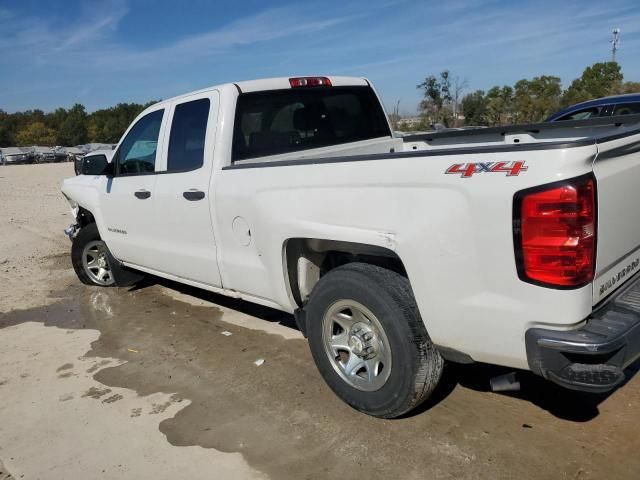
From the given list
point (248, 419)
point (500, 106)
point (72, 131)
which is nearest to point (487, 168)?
point (248, 419)

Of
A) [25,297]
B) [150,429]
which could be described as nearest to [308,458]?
[150,429]

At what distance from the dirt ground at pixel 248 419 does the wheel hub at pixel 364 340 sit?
17.4 inches

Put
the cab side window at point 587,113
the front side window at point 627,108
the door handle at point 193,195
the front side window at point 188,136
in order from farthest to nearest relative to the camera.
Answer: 1. the cab side window at point 587,113
2. the front side window at point 627,108
3. the front side window at point 188,136
4. the door handle at point 193,195

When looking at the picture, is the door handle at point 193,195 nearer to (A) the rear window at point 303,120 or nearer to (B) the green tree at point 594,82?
(A) the rear window at point 303,120

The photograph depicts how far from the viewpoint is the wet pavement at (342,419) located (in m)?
2.87

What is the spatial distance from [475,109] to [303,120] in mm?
38818

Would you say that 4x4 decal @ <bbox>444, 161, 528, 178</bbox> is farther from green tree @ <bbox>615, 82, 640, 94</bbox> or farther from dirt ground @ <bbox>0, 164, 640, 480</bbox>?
green tree @ <bbox>615, 82, 640, 94</bbox>

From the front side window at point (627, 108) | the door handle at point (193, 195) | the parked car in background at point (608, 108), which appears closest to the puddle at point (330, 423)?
the door handle at point (193, 195)

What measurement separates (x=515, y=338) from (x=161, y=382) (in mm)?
2659

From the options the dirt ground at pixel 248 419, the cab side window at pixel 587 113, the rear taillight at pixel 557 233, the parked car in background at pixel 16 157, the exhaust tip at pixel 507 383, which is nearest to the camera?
the rear taillight at pixel 557 233

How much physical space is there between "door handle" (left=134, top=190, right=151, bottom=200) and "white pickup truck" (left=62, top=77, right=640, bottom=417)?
2 cm

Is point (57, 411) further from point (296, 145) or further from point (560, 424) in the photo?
point (560, 424)

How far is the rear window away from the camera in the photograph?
4.30 metres

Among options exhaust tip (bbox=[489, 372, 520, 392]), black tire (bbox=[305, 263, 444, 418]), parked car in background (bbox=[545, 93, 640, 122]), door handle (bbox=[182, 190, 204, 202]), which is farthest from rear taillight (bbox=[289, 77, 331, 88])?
parked car in background (bbox=[545, 93, 640, 122])
